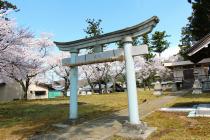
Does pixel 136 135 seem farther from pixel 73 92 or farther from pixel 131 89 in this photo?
pixel 73 92

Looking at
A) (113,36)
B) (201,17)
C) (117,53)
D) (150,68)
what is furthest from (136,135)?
(150,68)

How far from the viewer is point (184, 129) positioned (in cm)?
859

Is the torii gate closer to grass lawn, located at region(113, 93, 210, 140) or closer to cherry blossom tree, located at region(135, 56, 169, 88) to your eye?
grass lawn, located at region(113, 93, 210, 140)

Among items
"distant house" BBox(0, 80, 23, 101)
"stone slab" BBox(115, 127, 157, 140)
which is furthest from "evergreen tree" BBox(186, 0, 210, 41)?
"distant house" BBox(0, 80, 23, 101)

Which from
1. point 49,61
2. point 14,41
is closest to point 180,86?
point 49,61

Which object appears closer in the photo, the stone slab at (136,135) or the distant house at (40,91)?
the stone slab at (136,135)

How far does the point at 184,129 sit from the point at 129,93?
7.20 feet

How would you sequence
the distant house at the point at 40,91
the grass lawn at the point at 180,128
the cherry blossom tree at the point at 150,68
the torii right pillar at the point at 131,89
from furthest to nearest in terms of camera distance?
the cherry blossom tree at the point at 150,68
the distant house at the point at 40,91
the torii right pillar at the point at 131,89
the grass lawn at the point at 180,128

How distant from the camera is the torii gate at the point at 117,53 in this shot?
346 inches

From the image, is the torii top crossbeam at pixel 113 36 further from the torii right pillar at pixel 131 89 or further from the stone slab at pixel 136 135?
the stone slab at pixel 136 135

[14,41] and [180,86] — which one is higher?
[14,41]

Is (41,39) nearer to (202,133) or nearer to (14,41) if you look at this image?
(14,41)

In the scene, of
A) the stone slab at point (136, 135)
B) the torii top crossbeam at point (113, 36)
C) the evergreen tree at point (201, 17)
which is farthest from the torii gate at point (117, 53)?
the evergreen tree at point (201, 17)

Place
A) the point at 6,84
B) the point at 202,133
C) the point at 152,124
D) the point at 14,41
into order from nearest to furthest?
1. the point at 202,133
2. the point at 152,124
3. the point at 14,41
4. the point at 6,84
